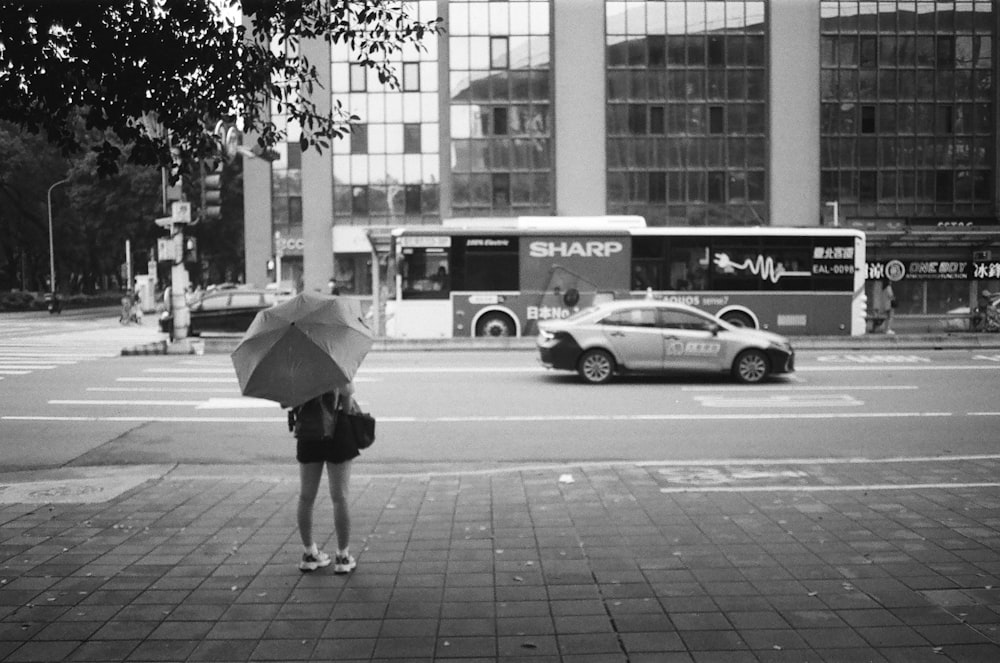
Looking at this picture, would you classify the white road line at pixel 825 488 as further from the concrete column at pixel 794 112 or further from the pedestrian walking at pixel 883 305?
the concrete column at pixel 794 112

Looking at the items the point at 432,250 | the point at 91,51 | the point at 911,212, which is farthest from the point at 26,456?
the point at 911,212

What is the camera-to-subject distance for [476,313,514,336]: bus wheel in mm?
23375

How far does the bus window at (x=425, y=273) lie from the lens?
75.9 ft

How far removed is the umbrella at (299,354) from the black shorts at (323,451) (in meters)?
0.48

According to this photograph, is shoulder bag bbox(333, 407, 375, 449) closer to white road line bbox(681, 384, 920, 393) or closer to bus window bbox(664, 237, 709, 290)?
white road line bbox(681, 384, 920, 393)

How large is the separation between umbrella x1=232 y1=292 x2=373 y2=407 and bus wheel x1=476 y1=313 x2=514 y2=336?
18164 mm

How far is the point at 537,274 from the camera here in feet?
75.9

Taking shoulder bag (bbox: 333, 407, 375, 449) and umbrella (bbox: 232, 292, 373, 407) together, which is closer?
umbrella (bbox: 232, 292, 373, 407)

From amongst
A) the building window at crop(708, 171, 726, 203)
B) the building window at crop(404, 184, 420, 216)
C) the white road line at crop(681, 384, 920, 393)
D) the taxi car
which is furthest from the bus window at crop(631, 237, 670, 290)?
the building window at crop(404, 184, 420, 216)

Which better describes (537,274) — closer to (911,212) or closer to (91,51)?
(91,51)

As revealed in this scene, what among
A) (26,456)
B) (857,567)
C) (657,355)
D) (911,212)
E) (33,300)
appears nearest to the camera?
(857,567)

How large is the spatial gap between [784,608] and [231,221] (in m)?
67.6

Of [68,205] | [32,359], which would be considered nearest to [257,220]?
[68,205]

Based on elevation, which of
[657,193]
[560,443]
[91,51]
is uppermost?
[657,193]
